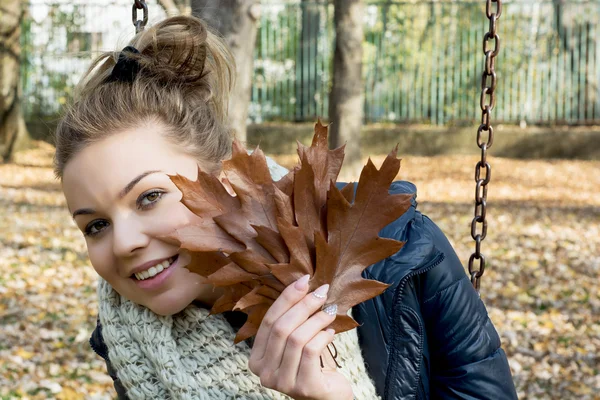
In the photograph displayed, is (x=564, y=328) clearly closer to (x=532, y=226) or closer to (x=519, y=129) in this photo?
(x=532, y=226)

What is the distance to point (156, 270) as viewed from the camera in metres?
1.74

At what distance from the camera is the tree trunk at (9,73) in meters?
13.0

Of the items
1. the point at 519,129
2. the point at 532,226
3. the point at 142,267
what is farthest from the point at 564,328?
the point at 519,129

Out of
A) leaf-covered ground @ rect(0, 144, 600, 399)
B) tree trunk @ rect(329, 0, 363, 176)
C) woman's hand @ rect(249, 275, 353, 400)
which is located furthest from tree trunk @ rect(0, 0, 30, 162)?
woman's hand @ rect(249, 275, 353, 400)

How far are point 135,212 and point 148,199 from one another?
4cm

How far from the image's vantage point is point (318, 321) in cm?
142

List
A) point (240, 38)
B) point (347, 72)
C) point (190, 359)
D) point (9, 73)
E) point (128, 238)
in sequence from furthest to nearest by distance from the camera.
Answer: point (9, 73) < point (347, 72) < point (240, 38) < point (190, 359) < point (128, 238)

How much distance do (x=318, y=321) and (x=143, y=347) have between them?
0.75 meters

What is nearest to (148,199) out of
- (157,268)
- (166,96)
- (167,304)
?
(157,268)

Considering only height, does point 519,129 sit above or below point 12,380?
above

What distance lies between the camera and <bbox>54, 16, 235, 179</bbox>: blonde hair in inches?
75.0

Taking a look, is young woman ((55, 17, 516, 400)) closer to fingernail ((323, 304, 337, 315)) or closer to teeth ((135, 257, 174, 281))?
teeth ((135, 257, 174, 281))

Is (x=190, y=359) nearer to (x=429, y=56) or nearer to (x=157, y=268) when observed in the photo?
(x=157, y=268)

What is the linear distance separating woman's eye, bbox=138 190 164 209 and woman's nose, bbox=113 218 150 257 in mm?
41
